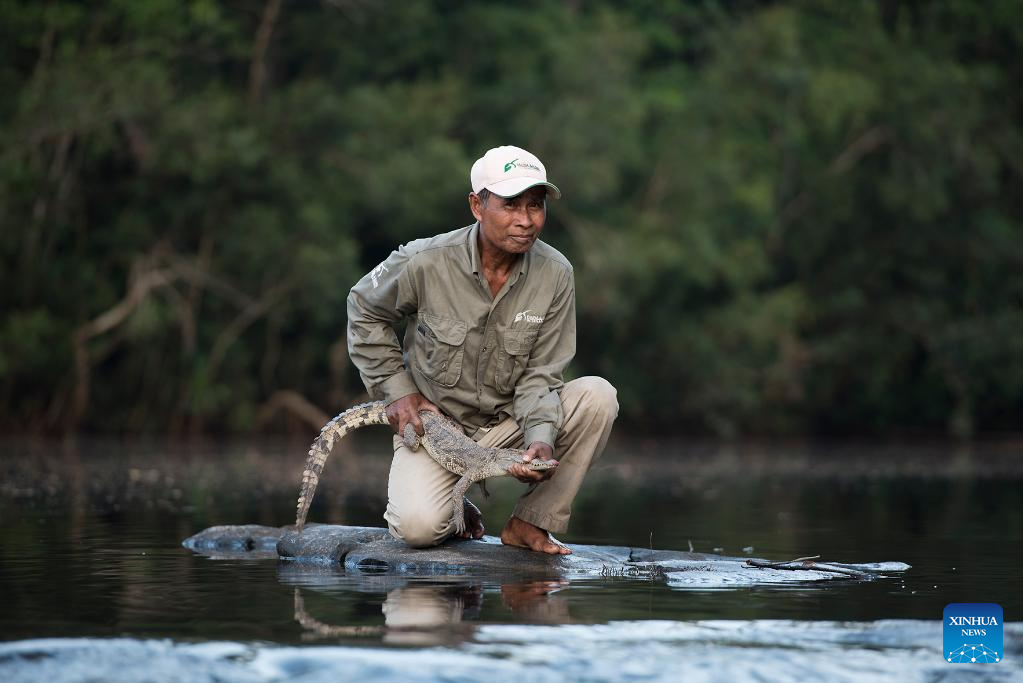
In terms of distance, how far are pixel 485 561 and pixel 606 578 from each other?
565mm

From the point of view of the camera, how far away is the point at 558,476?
711 cm

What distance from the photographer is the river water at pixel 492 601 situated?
465 cm

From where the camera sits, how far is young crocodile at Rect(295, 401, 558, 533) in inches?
272

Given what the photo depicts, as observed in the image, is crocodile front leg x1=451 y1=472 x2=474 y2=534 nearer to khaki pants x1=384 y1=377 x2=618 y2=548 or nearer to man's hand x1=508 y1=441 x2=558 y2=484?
khaki pants x1=384 y1=377 x2=618 y2=548

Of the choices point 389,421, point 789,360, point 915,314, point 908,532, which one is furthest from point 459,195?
point 389,421

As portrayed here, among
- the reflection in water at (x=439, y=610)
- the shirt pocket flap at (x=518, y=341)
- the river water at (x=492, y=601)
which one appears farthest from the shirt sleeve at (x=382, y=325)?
the reflection in water at (x=439, y=610)

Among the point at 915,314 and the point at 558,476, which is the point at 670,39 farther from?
the point at 558,476

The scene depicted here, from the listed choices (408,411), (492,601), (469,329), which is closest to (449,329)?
(469,329)

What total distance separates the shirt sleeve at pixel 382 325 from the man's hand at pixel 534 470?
0.72 metres

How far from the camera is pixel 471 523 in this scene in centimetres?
754

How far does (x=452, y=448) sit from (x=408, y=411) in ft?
0.84

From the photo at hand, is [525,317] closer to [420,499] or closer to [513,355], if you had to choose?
[513,355]

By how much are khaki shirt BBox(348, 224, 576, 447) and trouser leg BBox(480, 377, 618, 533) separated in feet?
0.31

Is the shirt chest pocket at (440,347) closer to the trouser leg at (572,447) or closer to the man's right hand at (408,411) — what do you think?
the man's right hand at (408,411)
